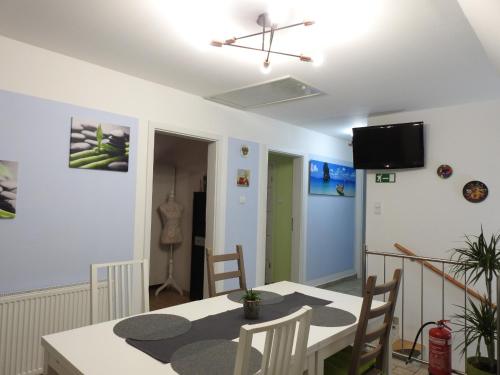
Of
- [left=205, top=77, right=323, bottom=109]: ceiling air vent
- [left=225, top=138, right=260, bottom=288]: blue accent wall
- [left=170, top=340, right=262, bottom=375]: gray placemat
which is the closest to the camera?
[left=170, top=340, right=262, bottom=375]: gray placemat

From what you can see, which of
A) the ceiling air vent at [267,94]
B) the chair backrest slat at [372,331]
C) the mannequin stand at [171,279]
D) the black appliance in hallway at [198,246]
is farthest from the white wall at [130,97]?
the chair backrest slat at [372,331]

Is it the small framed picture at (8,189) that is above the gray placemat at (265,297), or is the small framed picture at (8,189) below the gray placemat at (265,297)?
above

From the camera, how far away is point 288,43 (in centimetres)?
239

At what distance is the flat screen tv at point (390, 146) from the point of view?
3799 millimetres

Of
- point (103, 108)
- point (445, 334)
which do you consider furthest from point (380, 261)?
point (103, 108)

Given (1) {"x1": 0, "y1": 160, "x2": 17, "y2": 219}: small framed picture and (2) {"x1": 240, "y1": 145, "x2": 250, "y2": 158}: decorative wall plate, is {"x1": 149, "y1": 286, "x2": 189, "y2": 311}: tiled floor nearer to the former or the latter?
(2) {"x1": 240, "y1": 145, "x2": 250, "y2": 158}: decorative wall plate

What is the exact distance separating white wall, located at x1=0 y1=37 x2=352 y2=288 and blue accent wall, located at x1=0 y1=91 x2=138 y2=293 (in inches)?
4.0

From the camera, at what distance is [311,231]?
512 cm

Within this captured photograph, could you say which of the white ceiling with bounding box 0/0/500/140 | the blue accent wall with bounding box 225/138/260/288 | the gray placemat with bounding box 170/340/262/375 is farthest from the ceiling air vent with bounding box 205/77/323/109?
the gray placemat with bounding box 170/340/262/375

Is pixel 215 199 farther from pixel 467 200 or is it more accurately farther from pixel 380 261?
pixel 467 200

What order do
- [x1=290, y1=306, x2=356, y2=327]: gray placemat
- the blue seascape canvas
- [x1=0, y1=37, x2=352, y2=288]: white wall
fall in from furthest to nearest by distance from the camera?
the blue seascape canvas → [x1=0, y1=37, x2=352, y2=288]: white wall → [x1=290, y1=306, x2=356, y2=327]: gray placemat

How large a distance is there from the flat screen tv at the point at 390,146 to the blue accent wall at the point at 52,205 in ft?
8.73

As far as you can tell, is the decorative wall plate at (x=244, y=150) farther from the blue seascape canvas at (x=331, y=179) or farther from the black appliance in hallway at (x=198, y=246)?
the blue seascape canvas at (x=331, y=179)

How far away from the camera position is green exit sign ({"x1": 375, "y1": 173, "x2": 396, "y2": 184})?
407 centimetres
